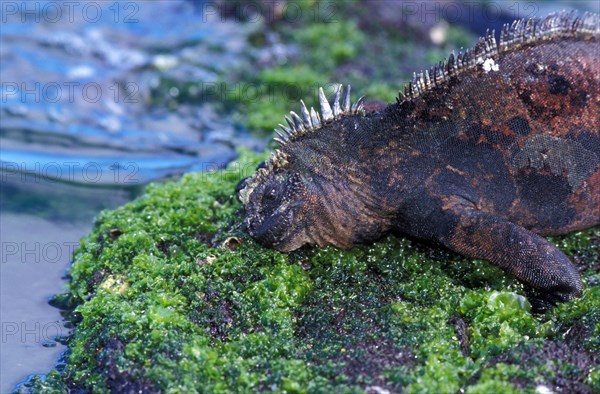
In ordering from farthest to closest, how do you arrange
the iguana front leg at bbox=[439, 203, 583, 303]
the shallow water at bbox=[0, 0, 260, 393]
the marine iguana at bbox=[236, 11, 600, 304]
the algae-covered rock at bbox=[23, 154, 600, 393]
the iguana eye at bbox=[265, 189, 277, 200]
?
the shallow water at bbox=[0, 0, 260, 393] < the iguana eye at bbox=[265, 189, 277, 200] < the marine iguana at bbox=[236, 11, 600, 304] < the iguana front leg at bbox=[439, 203, 583, 303] < the algae-covered rock at bbox=[23, 154, 600, 393]

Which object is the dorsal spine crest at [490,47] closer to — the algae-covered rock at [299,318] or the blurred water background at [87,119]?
the algae-covered rock at [299,318]

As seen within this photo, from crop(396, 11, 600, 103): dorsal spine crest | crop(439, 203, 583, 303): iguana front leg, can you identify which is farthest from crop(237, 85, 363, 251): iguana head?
crop(439, 203, 583, 303): iguana front leg

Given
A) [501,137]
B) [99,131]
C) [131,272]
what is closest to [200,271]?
[131,272]

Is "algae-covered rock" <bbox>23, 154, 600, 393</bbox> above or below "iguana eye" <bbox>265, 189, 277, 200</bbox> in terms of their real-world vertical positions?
below

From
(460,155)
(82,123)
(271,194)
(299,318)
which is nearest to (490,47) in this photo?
(460,155)

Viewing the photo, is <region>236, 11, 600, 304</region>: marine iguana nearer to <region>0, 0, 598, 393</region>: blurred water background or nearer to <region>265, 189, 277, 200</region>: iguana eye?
<region>265, 189, 277, 200</region>: iguana eye

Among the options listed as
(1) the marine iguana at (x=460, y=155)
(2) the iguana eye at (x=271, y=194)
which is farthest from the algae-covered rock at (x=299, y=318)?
(2) the iguana eye at (x=271, y=194)
